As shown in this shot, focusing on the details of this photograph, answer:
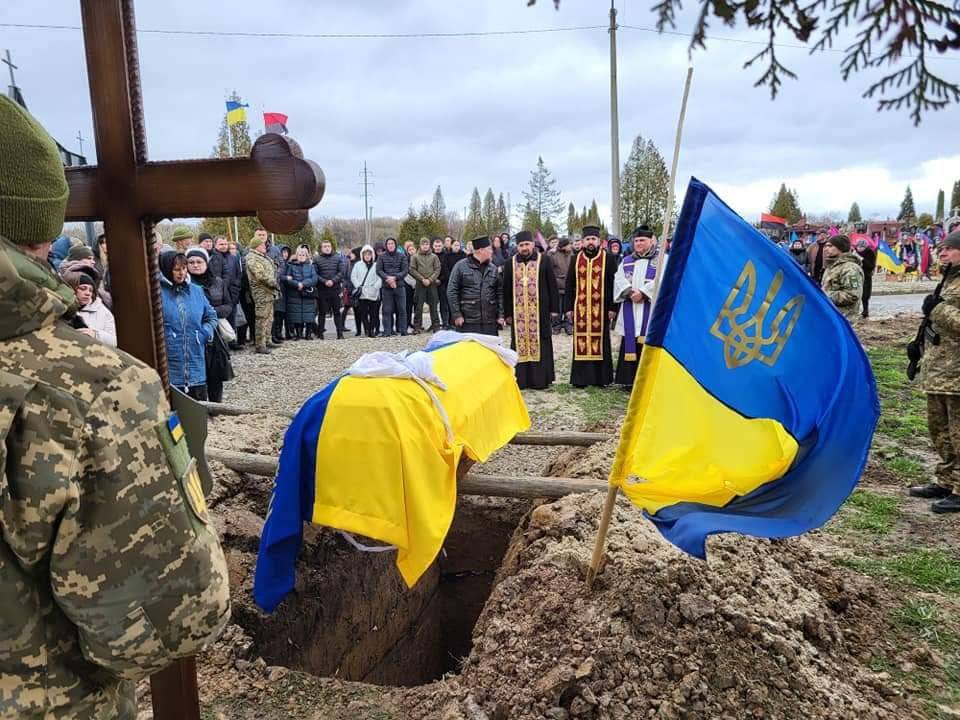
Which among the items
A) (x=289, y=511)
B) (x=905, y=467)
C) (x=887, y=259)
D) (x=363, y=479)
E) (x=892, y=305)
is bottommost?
(x=905, y=467)

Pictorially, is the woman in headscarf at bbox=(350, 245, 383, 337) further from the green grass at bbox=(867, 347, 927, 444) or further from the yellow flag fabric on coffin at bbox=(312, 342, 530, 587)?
the yellow flag fabric on coffin at bbox=(312, 342, 530, 587)

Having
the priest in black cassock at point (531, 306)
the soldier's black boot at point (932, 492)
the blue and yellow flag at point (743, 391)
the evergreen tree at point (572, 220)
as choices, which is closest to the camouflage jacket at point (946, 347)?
the soldier's black boot at point (932, 492)

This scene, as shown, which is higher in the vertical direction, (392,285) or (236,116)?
(236,116)

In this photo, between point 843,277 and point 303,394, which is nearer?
point 843,277

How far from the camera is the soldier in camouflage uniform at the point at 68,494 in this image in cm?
107

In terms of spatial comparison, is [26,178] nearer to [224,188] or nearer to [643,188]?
[224,188]

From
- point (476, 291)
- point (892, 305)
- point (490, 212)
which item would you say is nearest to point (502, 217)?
point (490, 212)

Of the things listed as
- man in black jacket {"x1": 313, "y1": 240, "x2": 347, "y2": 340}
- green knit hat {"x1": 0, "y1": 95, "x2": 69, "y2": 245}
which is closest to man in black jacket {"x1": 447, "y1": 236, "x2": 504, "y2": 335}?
man in black jacket {"x1": 313, "y1": 240, "x2": 347, "y2": 340}

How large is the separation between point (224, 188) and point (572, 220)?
2631 inches

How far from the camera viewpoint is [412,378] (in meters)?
3.56

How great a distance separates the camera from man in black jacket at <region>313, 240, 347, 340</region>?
42.1 ft

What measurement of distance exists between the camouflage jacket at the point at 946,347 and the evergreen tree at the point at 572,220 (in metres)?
57.7

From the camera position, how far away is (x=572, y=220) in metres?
66.6

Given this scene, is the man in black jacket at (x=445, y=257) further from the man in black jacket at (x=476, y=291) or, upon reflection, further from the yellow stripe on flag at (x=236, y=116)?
the man in black jacket at (x=476, y=291)
